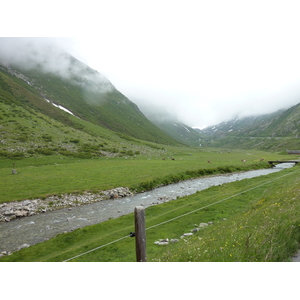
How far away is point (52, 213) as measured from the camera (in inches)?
1149

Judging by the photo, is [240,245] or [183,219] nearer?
[240,245]

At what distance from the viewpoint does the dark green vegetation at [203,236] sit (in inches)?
383

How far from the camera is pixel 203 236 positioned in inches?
602

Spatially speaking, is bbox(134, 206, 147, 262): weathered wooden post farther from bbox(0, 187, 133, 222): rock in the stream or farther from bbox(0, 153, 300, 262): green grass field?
bbox(0, 187, 133, 222): rock in the stream

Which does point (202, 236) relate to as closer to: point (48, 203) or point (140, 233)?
point (140, 233)

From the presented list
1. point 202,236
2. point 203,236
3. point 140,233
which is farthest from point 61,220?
point 140,233

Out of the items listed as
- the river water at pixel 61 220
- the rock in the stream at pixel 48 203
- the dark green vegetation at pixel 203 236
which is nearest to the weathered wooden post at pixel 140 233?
the dark green vegetation at pixel 203 236

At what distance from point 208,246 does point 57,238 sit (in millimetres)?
15126

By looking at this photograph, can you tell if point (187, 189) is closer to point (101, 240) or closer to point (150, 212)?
point (150, 212)

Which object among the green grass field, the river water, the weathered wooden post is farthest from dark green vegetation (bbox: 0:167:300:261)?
the river water

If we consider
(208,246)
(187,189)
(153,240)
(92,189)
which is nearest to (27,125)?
(92,189)

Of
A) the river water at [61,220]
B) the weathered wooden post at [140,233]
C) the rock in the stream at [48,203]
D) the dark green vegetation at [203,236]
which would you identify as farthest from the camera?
the rock in the stream at [48,203]

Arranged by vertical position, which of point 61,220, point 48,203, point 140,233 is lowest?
point 61,220

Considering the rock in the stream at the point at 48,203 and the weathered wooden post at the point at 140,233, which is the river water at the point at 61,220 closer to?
the rock in the stream at the point at 48,203
